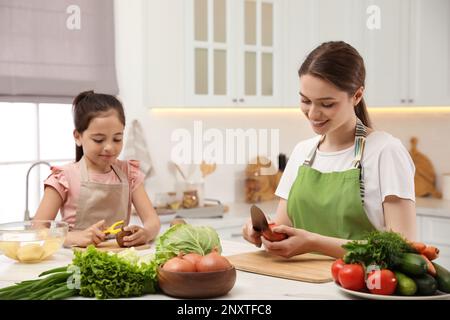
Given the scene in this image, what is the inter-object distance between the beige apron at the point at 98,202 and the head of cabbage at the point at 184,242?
785 mm

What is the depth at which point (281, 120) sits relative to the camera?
16.1 ft

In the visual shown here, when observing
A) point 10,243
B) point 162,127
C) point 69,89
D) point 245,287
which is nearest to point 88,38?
point 69,89

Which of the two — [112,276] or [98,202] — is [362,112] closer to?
[98,202]

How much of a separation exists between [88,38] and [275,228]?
2279mm

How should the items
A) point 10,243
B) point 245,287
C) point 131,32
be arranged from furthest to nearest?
point 131,32 → point 10,243 → point 245,287

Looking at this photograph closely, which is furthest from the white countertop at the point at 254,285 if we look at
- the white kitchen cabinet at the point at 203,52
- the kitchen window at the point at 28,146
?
the white kitchen cabinet at the point at 203,52

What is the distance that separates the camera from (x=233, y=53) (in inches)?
166

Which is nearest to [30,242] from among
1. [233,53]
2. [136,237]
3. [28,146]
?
[136,237]

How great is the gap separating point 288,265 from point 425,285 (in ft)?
1.56

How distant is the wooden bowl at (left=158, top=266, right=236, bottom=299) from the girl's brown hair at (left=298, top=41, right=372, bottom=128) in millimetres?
774

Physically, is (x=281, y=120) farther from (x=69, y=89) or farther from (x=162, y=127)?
(x=69, y=89)

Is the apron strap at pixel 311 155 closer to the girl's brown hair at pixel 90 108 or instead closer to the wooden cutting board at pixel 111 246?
the wooden cutting board at pixel 111 246

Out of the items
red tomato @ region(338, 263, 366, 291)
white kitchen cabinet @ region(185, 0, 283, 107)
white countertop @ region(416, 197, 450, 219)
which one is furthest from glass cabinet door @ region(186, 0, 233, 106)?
red tomato @ region(338, 263, 366, 291)

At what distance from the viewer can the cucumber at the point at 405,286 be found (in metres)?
1.50
